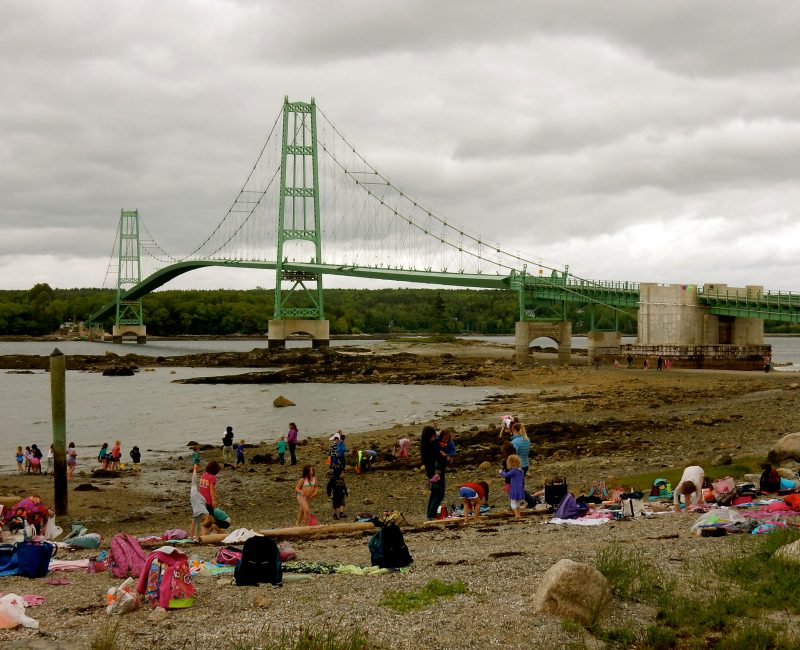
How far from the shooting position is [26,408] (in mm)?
44062

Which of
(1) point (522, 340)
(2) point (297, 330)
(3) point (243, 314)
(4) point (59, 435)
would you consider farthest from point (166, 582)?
(3) point (243, 314)

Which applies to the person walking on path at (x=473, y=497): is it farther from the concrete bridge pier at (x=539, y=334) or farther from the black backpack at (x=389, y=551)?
the concrete bridge pier at (x=539, y=334)

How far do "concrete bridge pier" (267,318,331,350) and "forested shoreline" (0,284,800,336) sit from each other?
40.9 meters

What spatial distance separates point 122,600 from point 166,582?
407mm

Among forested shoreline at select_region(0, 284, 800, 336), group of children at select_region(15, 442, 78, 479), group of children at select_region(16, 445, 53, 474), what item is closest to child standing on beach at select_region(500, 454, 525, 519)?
group of children at select_region(15, 442, 78, 479)

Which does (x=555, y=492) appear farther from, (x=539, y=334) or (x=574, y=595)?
(x=539, y=334)

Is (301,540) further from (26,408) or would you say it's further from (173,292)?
(173,292)

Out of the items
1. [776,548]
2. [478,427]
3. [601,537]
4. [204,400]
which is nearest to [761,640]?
[776,548]

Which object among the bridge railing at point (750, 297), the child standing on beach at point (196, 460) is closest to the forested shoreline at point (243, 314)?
the bridge railing at point (750, 297)

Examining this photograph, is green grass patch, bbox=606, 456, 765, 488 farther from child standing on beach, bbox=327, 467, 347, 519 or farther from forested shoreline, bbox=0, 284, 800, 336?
forested shoreline, bbox=0, 284, 800, 336

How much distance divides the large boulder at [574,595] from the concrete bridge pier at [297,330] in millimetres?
78436

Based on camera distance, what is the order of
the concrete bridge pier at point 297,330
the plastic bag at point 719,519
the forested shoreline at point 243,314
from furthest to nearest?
the forested shoreline at point 243,314, the concrete bridge pier at point 297,330, the plastic bag at point 719,519

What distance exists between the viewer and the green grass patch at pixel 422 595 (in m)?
8.32

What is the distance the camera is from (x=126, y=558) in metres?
10.0
